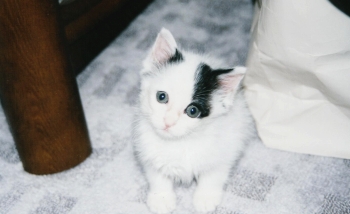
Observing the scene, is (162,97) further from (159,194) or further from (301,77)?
(301,77)

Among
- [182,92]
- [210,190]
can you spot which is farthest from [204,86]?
[210,190]

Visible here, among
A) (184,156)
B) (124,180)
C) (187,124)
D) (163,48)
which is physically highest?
(163,48)

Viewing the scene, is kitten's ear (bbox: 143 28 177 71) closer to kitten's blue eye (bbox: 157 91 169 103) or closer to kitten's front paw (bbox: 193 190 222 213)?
kitten's blue eye (bbox: 157 91 169 103)

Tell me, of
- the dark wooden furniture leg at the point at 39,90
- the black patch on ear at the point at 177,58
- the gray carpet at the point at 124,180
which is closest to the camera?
the dark wooden furniture leg at the point at 39,90

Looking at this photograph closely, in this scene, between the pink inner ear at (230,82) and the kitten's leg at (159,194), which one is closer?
the pink inner ear at (230,82)

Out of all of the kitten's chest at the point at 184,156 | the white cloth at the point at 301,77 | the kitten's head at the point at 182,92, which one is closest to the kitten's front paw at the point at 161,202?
the kitten's chest at the point at 184,156

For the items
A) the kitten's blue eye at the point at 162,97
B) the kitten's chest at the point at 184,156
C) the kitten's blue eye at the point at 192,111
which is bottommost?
the kitten's chest at the point at 184,156

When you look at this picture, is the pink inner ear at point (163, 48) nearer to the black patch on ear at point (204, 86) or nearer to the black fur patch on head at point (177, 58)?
the black fur patch on head at point (177, 58)
